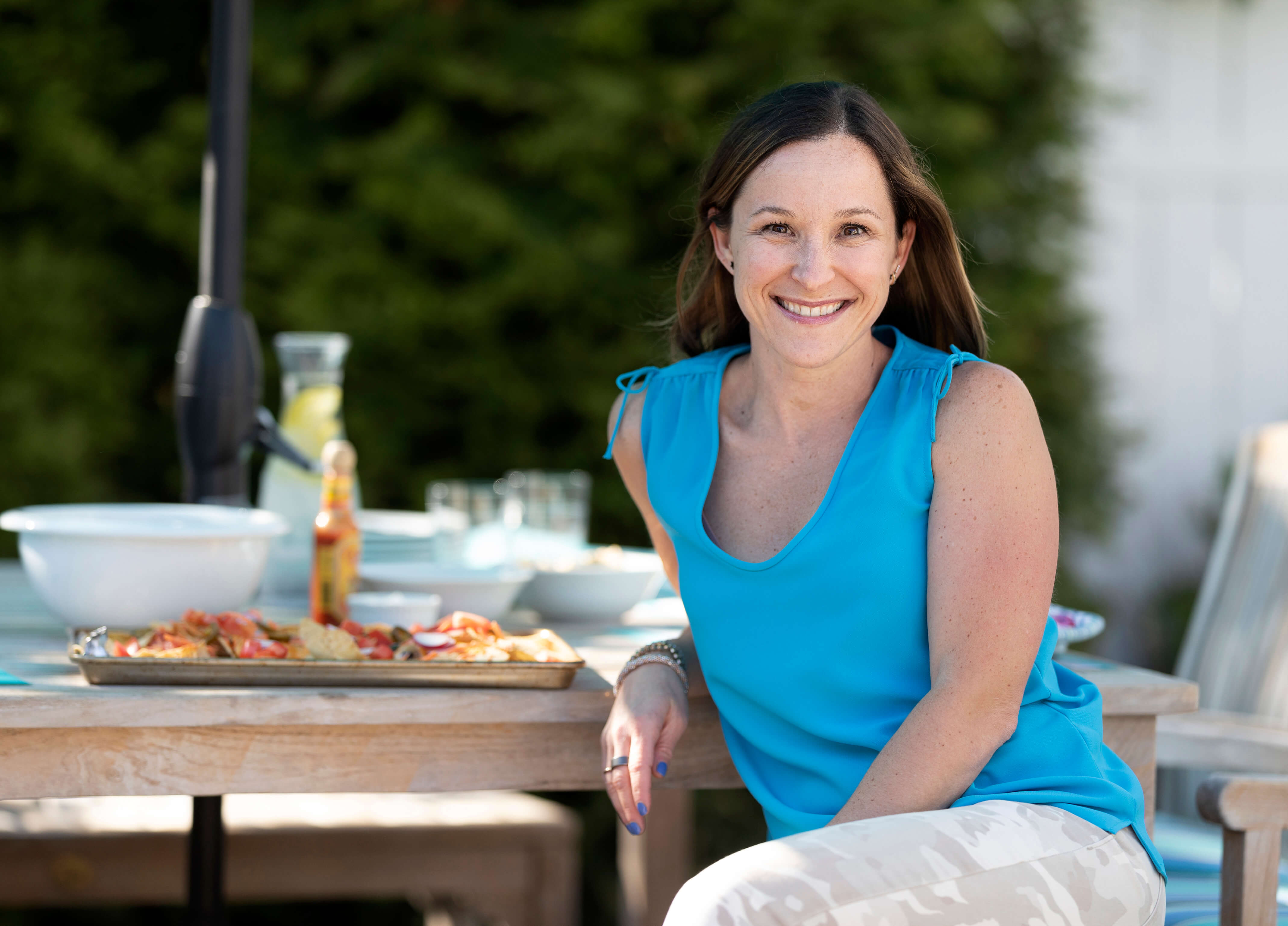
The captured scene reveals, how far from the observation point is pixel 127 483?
3.58 m

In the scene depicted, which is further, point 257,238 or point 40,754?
point 257,238

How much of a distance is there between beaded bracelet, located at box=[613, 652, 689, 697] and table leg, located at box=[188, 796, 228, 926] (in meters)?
0.74

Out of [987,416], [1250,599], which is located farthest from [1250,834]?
[1250,599]

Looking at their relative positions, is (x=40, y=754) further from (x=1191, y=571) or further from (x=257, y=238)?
(x=1191, y=571)

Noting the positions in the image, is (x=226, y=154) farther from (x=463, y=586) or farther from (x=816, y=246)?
(x=816, y=246)

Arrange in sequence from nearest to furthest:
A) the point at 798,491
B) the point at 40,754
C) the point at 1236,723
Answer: the point at 40,754 < the point at 798,491 < the point at 1236,723

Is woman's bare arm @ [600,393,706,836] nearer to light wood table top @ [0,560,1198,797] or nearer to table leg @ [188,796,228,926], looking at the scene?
light wood table top @ [0,560,1198,797]

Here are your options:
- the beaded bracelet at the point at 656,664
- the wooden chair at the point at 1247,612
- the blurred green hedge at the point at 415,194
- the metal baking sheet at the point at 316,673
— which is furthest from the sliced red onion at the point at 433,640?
the blurred green hedge at the point at 415,194

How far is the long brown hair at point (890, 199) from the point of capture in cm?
144

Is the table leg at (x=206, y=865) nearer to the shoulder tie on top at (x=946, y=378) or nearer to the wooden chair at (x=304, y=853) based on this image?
the wooden chair at (x=304, y=853)

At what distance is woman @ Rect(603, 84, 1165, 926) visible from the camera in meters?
1.19

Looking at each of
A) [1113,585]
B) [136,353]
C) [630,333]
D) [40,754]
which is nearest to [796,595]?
[40,754]

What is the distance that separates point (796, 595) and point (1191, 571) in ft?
12.2

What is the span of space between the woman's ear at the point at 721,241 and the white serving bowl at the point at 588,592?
470mm
